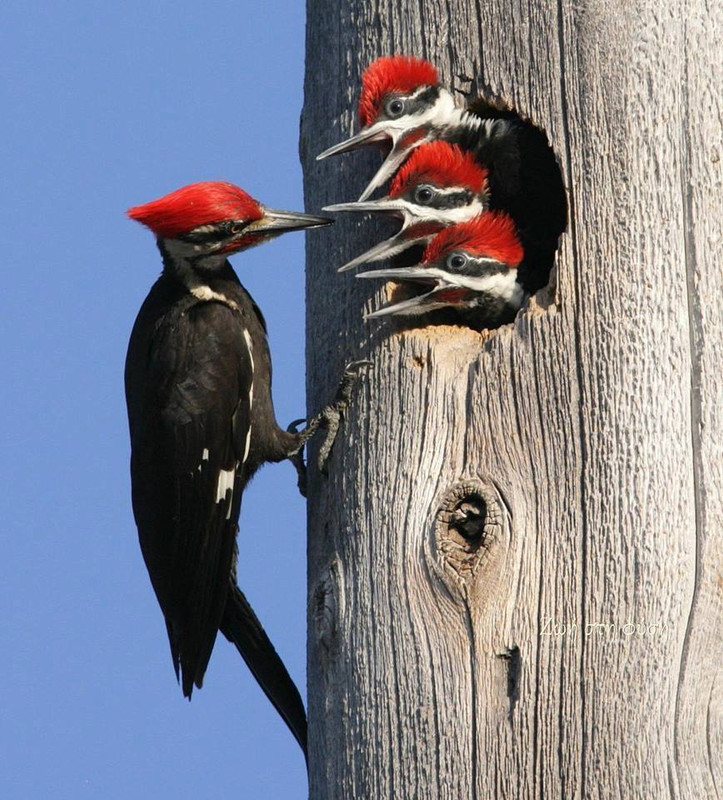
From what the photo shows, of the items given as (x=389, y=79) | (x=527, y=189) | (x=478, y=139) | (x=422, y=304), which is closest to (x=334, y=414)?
(x=422, y=304)

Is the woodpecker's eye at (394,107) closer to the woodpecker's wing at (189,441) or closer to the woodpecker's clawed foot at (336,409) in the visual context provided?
the woodpecker's clawed foot at (336,409)

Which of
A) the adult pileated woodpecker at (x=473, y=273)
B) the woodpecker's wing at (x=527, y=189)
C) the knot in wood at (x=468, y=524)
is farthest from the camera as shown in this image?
the woodpecker's wing at (x=527, y=189)

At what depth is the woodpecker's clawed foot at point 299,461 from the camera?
3143mm

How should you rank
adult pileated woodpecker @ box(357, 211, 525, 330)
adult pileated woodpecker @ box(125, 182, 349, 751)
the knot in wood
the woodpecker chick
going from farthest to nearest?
adult pileated woodpecker @ box(125, 182, 349, 751), adult pileated woodpecker @ box(357, 211, 525, 330), the woodpecker chick, the knot in wood

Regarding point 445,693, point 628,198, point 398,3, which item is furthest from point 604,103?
point 445,693


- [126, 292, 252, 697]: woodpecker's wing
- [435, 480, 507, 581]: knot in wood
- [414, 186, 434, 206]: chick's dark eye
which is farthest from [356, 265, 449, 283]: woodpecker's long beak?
[126, 292, 252, 697]: woodpecker's wing

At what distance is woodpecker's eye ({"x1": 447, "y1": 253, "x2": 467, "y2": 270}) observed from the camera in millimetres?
2961

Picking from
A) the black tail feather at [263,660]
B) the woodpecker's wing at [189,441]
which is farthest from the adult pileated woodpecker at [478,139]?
the black tail feather at [263,660]

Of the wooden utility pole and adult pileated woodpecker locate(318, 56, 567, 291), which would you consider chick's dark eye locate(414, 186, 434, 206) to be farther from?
the wooden utility pole

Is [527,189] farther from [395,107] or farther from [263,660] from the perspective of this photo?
[263,660]

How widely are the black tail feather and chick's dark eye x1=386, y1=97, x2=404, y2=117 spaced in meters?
1.42

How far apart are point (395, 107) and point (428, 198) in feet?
0.83

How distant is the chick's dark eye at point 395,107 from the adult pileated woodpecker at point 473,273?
318 mm

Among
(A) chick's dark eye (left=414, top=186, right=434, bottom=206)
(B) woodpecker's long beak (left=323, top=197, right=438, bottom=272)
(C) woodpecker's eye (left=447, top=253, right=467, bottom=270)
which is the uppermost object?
(A) chick's dark eye (left=414, top=186, right=434, bottom=206)
